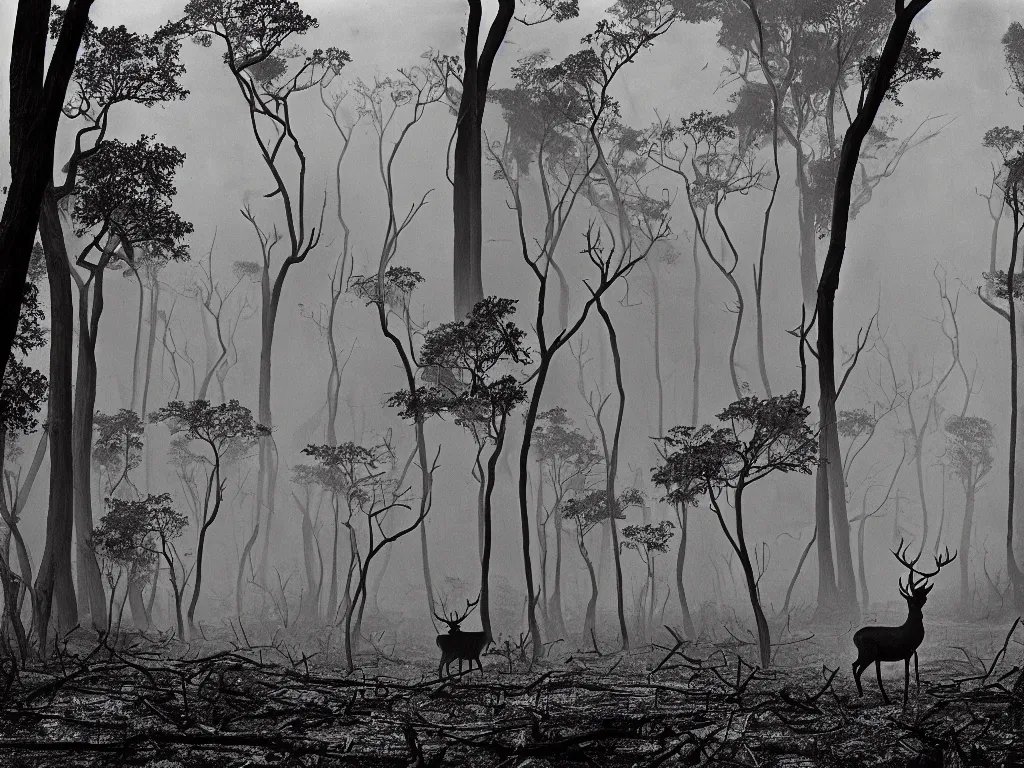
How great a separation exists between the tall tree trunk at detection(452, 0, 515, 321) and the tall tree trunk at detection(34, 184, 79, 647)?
19.1 feet

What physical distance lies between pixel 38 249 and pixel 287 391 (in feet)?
92.1

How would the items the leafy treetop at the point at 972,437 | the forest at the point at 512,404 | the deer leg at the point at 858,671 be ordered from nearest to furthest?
the forest at the point at 512,404
the deer leg at the point at 858,671
the leafy treetop at the point at 972,437

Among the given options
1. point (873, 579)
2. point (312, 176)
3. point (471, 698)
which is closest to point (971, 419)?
point (873, 579)

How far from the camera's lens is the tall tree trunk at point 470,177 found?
13.8 meters

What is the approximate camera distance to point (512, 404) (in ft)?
34.0

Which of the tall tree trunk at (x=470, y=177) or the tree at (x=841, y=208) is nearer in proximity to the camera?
the tree at (x=841, y=208)

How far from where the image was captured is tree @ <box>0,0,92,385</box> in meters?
4.11

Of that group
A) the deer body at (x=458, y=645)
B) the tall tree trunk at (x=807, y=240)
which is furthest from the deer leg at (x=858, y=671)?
the tall tree trunk at (x=807, y=240)

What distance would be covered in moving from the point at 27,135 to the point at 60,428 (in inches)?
246

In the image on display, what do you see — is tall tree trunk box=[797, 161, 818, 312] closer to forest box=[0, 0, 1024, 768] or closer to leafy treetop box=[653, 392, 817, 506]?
forest box=[0, 0, 1024, 768]

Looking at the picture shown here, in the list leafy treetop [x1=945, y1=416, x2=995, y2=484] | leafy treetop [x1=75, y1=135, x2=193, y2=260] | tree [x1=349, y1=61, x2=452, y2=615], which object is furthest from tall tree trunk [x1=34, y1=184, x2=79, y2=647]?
leafy treetop [x1=945, y1=416, x2=995, y2=484]

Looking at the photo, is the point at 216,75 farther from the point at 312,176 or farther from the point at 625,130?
the point at 625,130

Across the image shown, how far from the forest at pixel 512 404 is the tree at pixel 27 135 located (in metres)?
0.02

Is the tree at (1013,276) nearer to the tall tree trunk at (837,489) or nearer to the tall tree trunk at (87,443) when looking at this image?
the tall tree trunk at (837,489)
